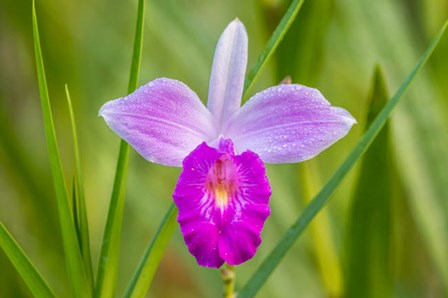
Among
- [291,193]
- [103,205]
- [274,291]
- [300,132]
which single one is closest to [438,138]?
[291,193]

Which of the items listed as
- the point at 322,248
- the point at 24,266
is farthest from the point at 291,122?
the point at 322,248

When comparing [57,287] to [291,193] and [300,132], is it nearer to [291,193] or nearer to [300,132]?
[291,193]

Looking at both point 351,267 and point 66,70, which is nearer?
point 351,267

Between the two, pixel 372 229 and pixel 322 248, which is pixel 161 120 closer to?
pixel 372 229

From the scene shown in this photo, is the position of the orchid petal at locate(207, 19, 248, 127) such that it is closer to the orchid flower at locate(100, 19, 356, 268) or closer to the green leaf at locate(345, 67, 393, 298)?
the orchid flower at locate(100, 19, 356, 268)

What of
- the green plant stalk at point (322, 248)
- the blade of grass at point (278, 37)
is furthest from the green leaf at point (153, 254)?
the green plant stalk at point (322, 248)

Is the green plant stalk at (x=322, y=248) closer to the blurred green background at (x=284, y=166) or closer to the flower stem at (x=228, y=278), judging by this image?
the blurred green background at (x=284, y=166)
